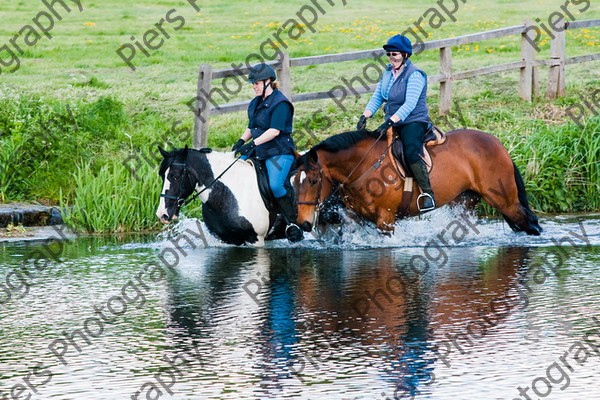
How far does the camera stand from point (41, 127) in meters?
15.8

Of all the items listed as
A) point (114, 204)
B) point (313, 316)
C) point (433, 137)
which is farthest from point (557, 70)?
point (313, 316)

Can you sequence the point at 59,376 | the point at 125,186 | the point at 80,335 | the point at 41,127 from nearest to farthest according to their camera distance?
the point at 59,376 → the point at 80,335 → the point at 125,186 → the point at 41,127

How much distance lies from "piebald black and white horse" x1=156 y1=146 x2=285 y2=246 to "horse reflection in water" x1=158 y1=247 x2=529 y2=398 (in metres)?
0.28

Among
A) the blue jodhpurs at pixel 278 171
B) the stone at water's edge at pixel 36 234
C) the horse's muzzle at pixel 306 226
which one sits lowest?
the stone at water's edge at pixel 36 234

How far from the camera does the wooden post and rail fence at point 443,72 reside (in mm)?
15453

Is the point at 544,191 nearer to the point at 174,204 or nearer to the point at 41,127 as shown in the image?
the point at 174,204

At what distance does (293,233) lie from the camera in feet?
39.3

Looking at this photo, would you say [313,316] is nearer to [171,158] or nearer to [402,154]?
[402,154]

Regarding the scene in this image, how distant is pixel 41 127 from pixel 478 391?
35.5 ft

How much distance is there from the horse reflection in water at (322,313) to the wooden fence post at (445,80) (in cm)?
734

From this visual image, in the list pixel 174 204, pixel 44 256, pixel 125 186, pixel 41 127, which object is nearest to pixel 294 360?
pixel 174 204

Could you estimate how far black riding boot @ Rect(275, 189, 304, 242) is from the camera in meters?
11.8

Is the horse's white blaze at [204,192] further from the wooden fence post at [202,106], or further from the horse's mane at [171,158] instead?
the wooden fence post at [202,106]

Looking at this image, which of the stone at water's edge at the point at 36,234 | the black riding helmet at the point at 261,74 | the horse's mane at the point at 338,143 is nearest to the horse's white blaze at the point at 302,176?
the horse's mane at the point at 338,143
